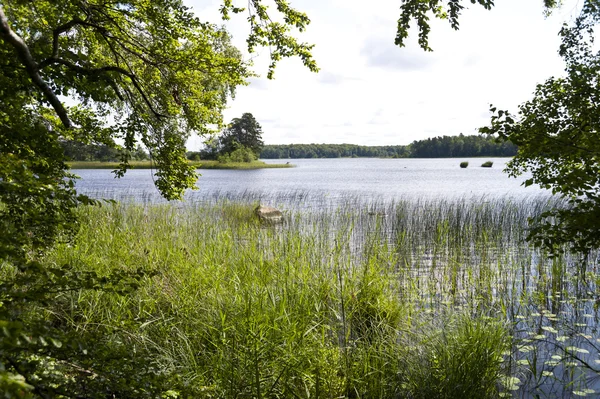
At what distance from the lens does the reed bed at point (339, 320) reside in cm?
335

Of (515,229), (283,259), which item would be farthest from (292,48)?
(515,229)

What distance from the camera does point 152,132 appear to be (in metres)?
5.01

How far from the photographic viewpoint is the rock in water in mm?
11470

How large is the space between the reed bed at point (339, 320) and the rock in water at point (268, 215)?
400 centimetres

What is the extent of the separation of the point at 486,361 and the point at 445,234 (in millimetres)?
5076

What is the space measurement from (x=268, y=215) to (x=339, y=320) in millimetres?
7607

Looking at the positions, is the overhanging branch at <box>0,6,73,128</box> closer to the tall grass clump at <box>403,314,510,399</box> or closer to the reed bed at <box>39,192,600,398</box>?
the reed bed at <box>39,192,600,398</box>

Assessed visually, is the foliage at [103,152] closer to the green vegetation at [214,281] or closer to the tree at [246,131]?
the green vegetation at [214,281]

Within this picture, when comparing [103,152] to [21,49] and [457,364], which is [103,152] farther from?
[457,364]

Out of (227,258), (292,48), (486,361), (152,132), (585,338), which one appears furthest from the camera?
(292,48)

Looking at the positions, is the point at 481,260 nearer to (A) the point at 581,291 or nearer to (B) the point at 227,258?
(A) the point at 581,291

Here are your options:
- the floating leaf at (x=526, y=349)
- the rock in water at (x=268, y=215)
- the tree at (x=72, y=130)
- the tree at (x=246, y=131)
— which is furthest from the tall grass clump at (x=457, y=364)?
the tree at (x=246, y=131)

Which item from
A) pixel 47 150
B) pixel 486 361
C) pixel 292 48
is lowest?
pixel 486 361

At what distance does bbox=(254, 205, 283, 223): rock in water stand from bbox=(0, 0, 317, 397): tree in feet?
13.4
